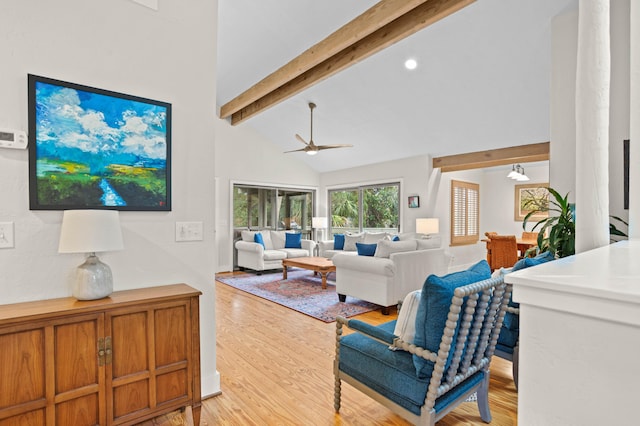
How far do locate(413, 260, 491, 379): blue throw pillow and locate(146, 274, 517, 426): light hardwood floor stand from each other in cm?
66

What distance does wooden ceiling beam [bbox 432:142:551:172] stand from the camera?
533 cm

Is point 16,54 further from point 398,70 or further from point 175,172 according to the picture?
point 398,70

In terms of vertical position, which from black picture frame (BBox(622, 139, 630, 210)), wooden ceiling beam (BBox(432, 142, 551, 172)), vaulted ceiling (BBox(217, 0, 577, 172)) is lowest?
black picture frame (BBox(622, 139, 630, 210))

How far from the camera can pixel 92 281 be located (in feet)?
5.54

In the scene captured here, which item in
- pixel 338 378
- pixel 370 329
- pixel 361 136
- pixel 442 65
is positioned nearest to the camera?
pixel 370 329

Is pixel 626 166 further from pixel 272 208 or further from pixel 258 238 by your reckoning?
pixel 272 208

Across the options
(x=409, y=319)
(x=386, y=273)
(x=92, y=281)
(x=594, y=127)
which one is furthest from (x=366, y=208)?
(x=92, y=281)

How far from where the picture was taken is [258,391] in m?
2.31

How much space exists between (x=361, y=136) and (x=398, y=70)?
206 centimetres

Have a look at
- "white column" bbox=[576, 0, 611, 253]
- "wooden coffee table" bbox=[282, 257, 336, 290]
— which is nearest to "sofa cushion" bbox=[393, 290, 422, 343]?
"white column" bbox=[576, 0, 611, 253]

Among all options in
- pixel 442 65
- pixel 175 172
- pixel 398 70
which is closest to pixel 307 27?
pixel 398 70

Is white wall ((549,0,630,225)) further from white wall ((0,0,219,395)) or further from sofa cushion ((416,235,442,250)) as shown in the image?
white wall ((0,0,219,395))

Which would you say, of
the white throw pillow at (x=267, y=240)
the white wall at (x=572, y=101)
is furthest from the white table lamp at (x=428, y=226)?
the white throw pillow at (x=267, y=240)

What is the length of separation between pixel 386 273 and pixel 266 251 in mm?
3554
